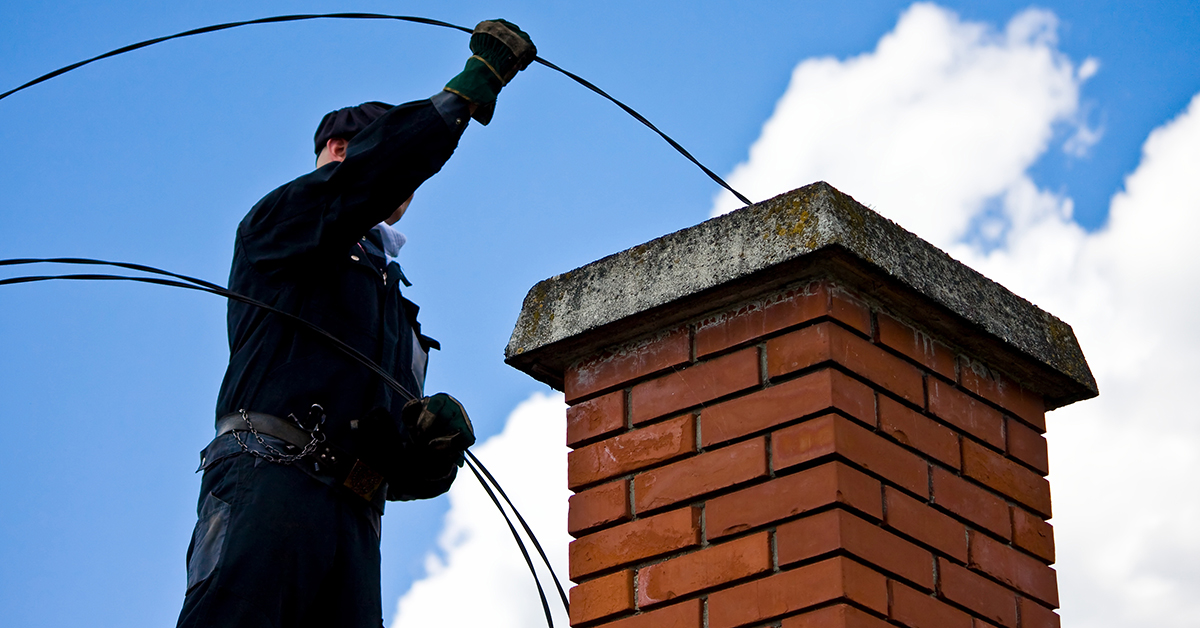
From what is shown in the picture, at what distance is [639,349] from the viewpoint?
8.74 ft

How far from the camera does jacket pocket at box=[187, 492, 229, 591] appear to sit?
8.33ft

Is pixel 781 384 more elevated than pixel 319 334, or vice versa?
pixel 319 334

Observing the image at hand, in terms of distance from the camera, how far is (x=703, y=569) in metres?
2.37

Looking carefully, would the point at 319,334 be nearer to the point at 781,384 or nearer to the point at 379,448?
the point at 379,448

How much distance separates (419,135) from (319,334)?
1.48 feet

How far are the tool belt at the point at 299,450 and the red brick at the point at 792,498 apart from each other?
2.49 feet

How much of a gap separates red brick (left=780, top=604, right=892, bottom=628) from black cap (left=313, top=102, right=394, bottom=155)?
1601 millimetres

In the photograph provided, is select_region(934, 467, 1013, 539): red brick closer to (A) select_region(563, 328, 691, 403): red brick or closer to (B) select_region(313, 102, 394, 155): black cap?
(A) select_region(563, 328, 691, 403): red brick

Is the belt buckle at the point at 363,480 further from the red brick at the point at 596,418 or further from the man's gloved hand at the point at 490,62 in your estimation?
the man's gloved hand at the point at 490,62

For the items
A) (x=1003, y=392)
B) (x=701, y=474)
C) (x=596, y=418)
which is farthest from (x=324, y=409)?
(x=1003, y=392)

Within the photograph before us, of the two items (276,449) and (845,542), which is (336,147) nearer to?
(276,449)

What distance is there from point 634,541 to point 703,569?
168mm

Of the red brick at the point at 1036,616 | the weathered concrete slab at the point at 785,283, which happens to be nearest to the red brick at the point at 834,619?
the red brick at the point at 1036,616

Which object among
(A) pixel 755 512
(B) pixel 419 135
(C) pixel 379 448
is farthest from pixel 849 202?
(C) pixel 379 448
